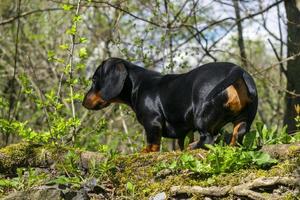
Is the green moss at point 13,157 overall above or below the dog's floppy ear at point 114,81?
below

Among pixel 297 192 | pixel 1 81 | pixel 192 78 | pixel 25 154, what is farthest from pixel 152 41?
pixel 297 192

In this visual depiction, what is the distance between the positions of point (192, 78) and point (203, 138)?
0.66 m

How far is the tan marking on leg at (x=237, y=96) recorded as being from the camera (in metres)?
5.12

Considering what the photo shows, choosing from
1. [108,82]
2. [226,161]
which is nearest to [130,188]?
[226,161]

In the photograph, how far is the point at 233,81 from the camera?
5098 millimetres

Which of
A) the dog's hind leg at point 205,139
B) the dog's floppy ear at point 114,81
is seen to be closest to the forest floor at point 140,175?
the dog's hind leg at point 205,139

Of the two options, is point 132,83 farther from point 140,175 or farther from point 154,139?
point 140,175

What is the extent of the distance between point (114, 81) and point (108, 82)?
0.07m

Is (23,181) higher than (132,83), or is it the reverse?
(132,83)

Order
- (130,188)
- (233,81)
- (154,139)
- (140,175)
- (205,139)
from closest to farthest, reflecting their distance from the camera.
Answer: (130,188), (140,175), (233,81), (205,139), (154,139)

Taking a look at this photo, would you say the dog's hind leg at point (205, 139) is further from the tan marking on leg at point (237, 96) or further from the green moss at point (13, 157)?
the green moss at point (13, 157)

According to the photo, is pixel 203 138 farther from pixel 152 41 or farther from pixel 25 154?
pixel 152 41

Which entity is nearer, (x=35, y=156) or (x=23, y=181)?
(x=23, y=181)

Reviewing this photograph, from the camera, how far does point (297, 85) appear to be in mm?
8734
